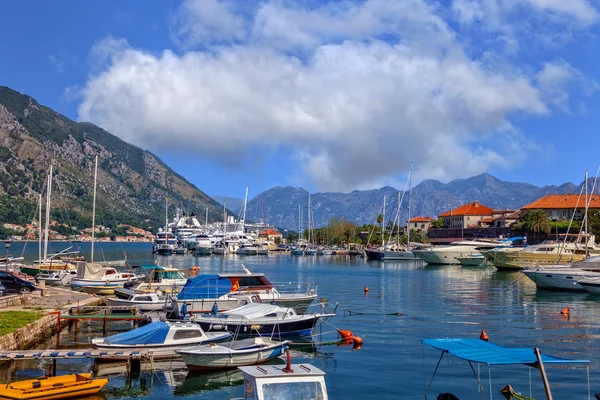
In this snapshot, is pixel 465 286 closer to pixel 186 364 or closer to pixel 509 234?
pixel 186 364

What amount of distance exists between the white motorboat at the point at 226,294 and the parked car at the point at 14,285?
15.9 meters

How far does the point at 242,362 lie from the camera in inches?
982

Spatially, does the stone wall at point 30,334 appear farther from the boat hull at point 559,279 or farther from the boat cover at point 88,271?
the boat hull at point 559,279

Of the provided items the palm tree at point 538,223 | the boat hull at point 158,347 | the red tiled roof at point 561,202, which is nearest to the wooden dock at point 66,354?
the boat hull at point 158,347

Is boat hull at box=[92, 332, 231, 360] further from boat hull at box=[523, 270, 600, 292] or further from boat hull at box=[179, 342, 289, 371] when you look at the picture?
boat hull at box=[523, 270, 600, 292]

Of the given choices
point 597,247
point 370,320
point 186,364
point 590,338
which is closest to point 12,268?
point 370,320

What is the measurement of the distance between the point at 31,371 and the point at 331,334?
1616 centimetres

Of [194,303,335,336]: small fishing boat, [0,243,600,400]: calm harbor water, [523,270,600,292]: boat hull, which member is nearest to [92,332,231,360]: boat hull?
[0,243,600,400]: calm harbor water

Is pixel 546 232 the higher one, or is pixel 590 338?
pixel 546 232

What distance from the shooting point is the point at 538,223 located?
139250 millimetres

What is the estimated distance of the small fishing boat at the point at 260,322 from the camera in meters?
30.2

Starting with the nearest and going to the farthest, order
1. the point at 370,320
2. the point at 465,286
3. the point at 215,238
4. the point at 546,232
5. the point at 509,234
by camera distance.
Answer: the point at 370,320, the point at 465,286, the point at 546,232, the point at 509,234, the point at 215,238

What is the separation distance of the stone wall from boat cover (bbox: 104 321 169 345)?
4.14 m

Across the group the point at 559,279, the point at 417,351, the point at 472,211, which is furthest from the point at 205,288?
the point at 472,211
